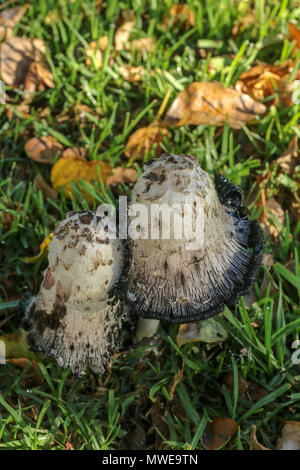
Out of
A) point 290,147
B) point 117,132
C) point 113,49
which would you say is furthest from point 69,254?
point 113,49

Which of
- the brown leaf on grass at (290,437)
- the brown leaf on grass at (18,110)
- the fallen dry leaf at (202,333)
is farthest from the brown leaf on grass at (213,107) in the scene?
the brown leaf on grass at (290,437)

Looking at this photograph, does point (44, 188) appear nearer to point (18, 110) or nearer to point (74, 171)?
point (74, 171)

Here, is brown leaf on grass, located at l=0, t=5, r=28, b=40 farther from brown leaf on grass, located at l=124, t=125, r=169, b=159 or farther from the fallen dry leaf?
the fallen dry leaf

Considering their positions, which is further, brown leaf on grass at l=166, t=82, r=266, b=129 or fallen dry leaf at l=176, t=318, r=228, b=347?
brown leaf on grass at l=166, t=82, r=266, b=129

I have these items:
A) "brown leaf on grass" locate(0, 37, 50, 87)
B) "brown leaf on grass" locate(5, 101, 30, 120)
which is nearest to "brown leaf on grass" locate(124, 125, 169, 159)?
"brown leaf on grass" locate(5, 101, 30, 120)
